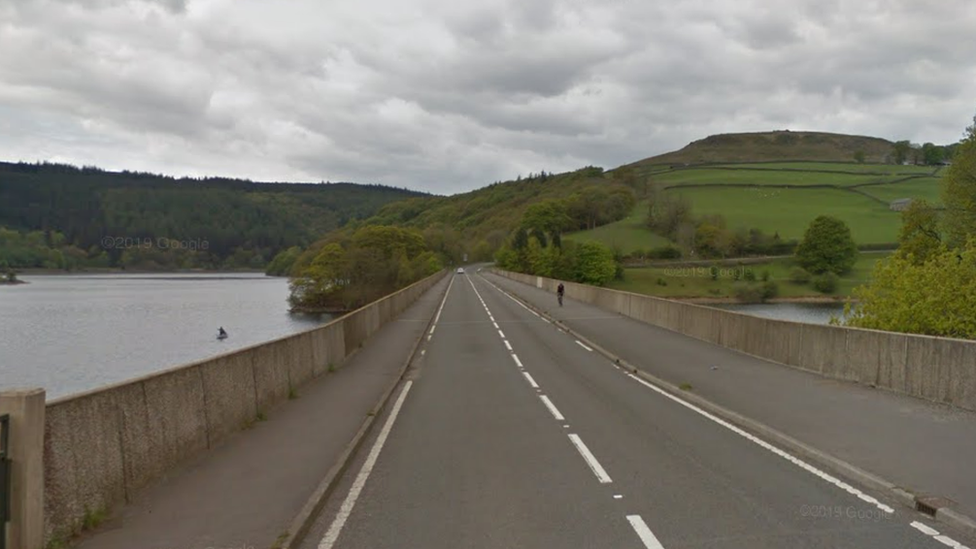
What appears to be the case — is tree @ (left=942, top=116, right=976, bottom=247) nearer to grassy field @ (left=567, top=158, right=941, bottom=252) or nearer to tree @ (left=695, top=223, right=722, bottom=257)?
grassy field @ (left=567, top=158, right=941, bottom=252)

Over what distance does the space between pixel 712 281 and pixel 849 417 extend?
104997 millimetres

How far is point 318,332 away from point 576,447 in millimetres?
8617

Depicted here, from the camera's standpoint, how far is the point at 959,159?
54.2 metres

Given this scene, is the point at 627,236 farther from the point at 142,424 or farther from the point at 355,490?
the point at 142,424

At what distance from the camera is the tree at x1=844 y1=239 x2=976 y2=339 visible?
26.0 metres

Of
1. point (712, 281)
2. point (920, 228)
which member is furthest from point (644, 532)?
point (712, 281)

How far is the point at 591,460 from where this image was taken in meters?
8.89

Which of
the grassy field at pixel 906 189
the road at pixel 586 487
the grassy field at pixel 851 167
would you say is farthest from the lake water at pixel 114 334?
the grassy field at pixel 851 167

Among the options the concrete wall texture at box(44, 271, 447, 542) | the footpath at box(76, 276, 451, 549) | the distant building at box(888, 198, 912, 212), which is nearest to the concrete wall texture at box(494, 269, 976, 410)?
the footpath at box(76, 276, 451, 549)

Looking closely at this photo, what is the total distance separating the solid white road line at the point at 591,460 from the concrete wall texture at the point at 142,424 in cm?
470

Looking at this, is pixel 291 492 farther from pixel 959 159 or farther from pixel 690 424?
pixel 959 159

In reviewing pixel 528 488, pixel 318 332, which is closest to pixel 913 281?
pixel 318 332

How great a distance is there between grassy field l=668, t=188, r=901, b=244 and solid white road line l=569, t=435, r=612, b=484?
372ft

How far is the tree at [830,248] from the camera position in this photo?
103 m
